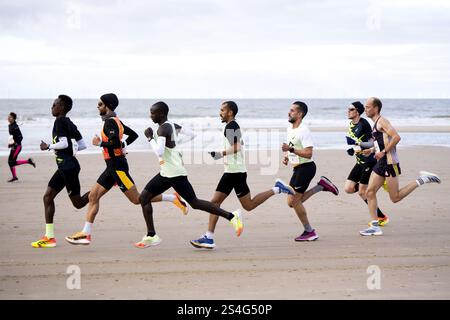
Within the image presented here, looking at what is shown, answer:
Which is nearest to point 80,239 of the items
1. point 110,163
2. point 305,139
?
point 110,163

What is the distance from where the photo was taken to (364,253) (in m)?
7.96

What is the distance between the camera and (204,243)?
8227 mm

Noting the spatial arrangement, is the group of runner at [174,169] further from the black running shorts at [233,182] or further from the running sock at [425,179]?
the running sock at [425,179]

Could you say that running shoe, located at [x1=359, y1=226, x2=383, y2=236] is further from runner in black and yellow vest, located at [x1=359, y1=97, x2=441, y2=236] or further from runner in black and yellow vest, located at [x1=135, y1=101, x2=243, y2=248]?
runner in black and yellow vest, located at [x1=135, y1=101, x2=243, y2=248]

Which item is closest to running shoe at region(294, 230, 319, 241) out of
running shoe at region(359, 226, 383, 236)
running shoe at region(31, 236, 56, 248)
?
running shoe at region(359, 226, 383, 236)

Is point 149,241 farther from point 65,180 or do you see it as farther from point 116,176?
point 65,180

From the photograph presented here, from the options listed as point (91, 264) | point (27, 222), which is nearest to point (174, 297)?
point (91, 264)

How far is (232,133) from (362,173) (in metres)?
2.59

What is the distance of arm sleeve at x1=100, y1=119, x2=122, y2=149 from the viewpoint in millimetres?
8188

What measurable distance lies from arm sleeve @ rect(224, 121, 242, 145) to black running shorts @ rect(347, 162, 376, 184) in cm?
246

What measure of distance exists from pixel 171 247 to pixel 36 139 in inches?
908

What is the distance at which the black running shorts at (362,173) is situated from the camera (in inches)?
380

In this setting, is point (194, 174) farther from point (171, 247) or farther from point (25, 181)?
point (171, 247)

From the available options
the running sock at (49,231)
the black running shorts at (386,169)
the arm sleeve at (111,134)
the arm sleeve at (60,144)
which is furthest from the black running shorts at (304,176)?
the running sock at (49,231)
